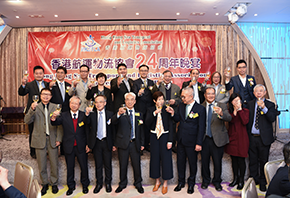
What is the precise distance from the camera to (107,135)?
A: 3.40 m

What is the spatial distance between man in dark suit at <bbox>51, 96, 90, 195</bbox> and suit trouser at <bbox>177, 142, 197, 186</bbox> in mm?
1536

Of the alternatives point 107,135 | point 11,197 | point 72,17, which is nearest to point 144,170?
point 107,135

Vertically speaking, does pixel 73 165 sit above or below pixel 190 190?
above

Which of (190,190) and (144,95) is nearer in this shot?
(190,190)

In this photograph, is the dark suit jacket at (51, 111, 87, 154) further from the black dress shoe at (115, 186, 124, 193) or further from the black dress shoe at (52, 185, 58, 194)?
the black dress shoe at (115, 186, 124, 193)

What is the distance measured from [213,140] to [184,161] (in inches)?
23.5

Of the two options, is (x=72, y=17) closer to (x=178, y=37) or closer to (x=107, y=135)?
(x=178, y=37)

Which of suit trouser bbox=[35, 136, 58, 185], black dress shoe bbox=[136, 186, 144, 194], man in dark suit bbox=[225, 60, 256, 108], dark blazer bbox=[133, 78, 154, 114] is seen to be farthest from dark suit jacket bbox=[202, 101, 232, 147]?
suit trouser bbox=[35, 136, 58, 185]

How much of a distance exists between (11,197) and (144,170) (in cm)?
258

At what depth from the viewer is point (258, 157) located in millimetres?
3539

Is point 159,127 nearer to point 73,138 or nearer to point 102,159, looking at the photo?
point 102,159

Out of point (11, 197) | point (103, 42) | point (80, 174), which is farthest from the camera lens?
point (103, 42)

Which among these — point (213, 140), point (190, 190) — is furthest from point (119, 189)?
point (213, 140)

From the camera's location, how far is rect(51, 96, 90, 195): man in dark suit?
131 inches
